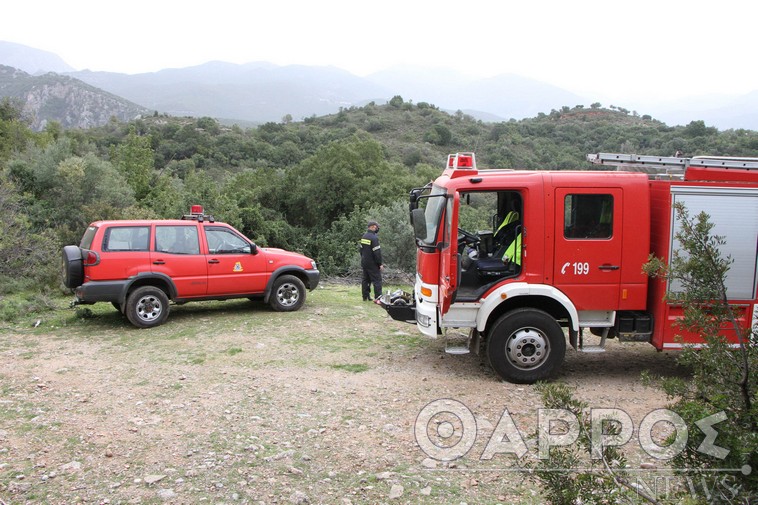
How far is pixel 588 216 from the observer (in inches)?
262

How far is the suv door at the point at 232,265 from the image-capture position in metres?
9.53

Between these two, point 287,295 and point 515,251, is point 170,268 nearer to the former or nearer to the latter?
point 287,295

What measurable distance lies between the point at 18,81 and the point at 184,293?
117 meters

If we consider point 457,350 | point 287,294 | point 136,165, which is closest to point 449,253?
point 457,350

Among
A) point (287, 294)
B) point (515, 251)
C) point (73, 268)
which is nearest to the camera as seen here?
point (515, 251)

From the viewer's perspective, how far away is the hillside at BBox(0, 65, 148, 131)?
299 feet

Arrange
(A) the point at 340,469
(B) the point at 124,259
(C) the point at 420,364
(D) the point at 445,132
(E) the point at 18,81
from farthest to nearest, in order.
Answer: (E) the point at 18,81, (D) the point at 445,132, (B) the point at 124,259, (C) the point at 420,364, (A) the point at 340,469

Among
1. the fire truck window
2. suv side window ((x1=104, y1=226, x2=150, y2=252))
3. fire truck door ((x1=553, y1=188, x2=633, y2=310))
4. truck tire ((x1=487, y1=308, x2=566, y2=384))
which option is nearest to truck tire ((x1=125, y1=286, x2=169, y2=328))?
suv side window ((x1=104, y1=226, x2=150, y2=252))

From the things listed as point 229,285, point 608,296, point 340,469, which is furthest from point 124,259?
point 608,296

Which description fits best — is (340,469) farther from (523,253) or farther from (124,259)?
(124,259)

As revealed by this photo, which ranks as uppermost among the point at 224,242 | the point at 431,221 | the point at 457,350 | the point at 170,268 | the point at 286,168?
the point at 286,168

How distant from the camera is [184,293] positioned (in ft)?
30.5

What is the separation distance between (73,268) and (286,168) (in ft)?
90.0

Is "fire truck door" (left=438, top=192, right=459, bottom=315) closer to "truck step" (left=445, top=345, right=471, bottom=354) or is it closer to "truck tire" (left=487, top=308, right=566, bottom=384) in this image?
"truck step" (left=445, top=345, right=471, bottom=354)
